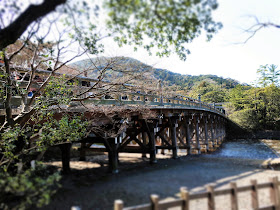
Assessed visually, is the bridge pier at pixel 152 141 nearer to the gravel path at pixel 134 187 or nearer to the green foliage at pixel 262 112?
the gravel path at pixel 134 187

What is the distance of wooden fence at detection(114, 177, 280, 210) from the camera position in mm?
2371

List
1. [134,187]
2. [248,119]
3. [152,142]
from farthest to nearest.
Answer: [248,119]
[152,142]
[134,187]

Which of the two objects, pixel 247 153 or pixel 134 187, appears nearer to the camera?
pixel 134 187

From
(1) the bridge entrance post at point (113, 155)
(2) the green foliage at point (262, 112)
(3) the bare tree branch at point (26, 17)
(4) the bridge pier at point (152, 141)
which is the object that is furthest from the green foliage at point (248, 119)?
(3) the bare tree branch at point (26, 17)

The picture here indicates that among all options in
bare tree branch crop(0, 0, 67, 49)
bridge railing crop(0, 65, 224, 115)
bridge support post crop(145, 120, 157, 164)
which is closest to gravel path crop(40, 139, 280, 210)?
bridge support post crop(145, 120, 157, 164)

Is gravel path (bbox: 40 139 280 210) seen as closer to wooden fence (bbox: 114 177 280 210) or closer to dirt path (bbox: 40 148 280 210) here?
dirt path (bbox: 40 148 280 210)

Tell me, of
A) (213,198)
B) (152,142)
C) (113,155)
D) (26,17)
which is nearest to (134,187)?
(113,155)

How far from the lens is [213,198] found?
2.69m

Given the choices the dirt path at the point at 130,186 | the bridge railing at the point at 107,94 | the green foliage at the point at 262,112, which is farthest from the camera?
the green foliage at the point at 262,112

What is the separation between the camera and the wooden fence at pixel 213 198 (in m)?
2.37

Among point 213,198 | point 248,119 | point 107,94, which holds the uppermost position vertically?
point 107,94

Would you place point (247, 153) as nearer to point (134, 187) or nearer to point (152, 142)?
point (152, 142)

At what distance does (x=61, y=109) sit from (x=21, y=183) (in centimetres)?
247

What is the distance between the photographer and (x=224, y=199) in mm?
3650
